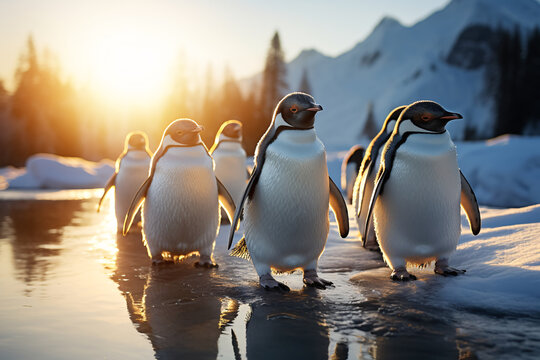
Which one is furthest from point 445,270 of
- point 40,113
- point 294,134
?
point 40,113

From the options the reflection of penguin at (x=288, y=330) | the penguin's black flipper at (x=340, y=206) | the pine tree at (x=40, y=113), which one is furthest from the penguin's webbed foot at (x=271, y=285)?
the pine tree at (x=40, y=113)

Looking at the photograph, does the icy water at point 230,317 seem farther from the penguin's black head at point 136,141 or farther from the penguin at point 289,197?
the penguin's black head at point 136,141

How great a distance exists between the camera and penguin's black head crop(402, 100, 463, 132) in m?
3.62

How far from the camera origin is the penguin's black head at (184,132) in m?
4.40

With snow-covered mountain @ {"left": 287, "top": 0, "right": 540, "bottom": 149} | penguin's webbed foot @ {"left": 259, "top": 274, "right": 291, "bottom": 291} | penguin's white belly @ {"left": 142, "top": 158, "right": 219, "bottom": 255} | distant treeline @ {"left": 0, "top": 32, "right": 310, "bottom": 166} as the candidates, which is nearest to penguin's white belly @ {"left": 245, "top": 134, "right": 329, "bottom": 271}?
penguin's webbed foot @ {"left": 259, "top": 274, "right": 291, "bottom": 291}

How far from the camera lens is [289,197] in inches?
139

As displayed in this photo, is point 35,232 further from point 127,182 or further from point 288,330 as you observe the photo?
point 288,330

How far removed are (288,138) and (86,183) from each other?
17373 mm

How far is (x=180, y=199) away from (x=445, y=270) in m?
2.38

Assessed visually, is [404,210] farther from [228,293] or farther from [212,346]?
[212,346]

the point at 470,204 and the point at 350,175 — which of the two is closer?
the point at 470,204

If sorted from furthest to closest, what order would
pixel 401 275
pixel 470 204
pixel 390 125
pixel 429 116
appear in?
pixel 390 125
pixel 470 204
pixel 401 275
pixel 429 116

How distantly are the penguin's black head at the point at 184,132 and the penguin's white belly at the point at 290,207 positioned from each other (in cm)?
110

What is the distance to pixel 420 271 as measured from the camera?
4.13m
